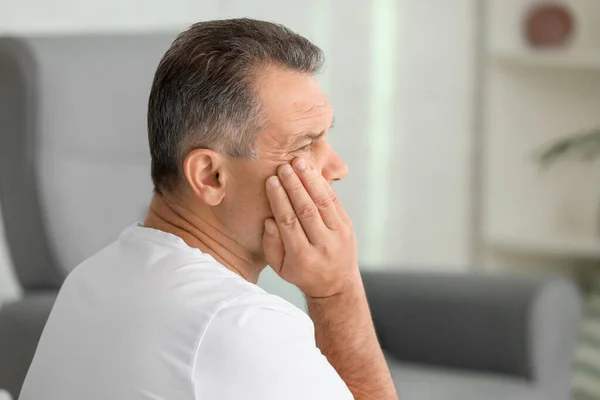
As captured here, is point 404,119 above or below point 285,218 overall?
below

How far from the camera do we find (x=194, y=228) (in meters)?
1.13

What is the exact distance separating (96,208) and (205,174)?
32.1 inches

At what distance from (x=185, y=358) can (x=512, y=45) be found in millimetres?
3166

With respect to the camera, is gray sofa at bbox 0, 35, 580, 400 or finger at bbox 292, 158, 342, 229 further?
gray sofa at bbox 0, 35, 580, 400

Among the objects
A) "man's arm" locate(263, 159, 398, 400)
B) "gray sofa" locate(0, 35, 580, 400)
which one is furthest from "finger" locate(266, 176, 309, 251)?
"gray sofa" locate(0, 35, 580, 400)

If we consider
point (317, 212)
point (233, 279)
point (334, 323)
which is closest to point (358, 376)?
point (334, 323)

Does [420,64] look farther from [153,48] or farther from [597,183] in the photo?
[153,48]

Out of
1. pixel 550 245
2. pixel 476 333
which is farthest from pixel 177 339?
pixel 550 245

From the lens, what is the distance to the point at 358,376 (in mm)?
1271

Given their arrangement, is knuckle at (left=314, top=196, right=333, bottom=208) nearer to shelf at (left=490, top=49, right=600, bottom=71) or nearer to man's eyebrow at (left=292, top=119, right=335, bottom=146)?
man's eyebrow at (left=292, top=119, right=335, bottom=146)

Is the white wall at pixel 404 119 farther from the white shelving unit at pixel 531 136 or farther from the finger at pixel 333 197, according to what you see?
the finger at pixel 333 197

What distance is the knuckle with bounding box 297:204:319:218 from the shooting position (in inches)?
44.8

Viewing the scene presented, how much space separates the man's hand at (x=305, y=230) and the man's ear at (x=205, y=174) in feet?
0.20

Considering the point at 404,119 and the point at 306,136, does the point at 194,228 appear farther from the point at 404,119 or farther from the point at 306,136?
the point at 404,119
